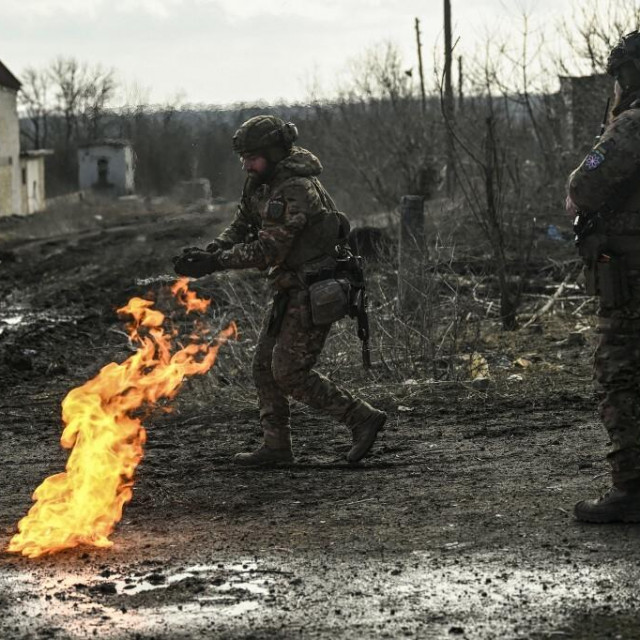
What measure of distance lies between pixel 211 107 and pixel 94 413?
1923 cm

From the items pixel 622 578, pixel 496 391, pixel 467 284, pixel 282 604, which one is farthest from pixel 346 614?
pixel 467 284

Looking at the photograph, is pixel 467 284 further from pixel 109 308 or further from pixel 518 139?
pixel 518 139

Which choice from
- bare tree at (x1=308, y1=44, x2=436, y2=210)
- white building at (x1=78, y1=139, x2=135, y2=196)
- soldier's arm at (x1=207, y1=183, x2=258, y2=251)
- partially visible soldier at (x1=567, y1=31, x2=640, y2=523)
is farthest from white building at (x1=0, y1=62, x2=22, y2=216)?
partially visible soldier at (x1=567, y1=31, x2=640, y2=523)

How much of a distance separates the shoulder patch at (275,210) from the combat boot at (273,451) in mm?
1345

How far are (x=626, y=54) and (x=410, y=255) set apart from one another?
6299 mm

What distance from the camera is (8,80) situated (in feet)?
160

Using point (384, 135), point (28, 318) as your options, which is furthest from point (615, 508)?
point (384, 135)

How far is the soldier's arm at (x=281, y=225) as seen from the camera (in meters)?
6.87

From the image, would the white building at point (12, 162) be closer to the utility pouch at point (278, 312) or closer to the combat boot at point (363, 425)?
the utility pouch at point (278, 312)

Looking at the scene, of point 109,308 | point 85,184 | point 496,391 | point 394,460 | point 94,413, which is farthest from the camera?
point 85,184

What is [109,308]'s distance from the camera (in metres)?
18.3

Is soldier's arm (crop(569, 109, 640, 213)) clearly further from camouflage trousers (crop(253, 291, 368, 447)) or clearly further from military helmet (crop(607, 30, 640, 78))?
camouflage trousers (crop(253, 291, 368, 447))

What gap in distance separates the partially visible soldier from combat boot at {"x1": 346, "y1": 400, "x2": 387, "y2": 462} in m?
1.82

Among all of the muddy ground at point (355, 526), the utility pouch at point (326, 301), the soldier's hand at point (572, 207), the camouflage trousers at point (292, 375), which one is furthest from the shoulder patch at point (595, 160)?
the camouflage trousers at point (292, 375)
